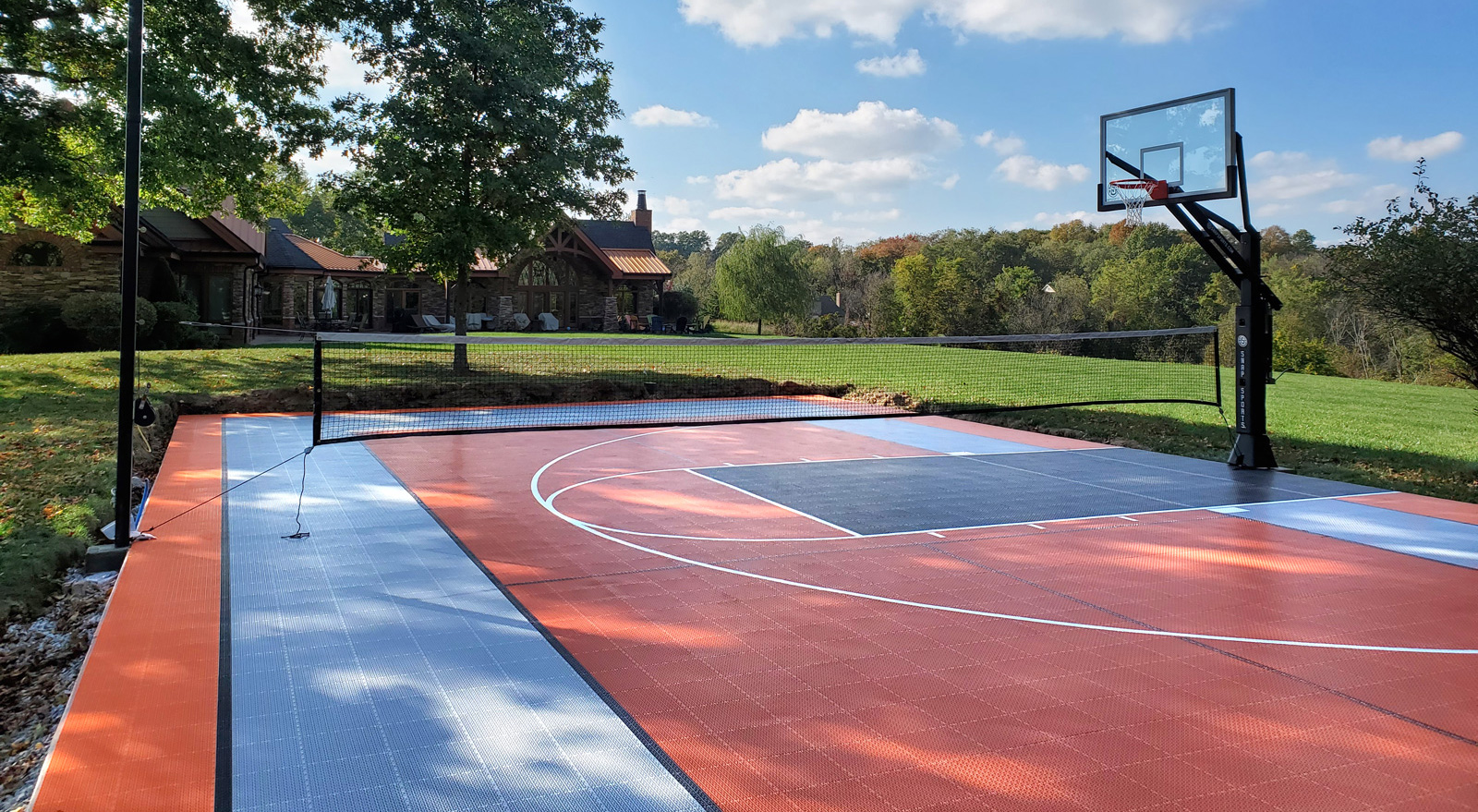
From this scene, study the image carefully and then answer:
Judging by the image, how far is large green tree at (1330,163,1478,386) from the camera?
10.9 metres

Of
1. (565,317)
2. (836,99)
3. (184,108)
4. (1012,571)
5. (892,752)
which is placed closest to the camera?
(892,752)

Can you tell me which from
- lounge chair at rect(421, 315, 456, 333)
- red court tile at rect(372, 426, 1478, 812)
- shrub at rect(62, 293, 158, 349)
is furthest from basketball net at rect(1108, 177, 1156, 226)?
lounge chair at rect(421, 315, 456, 333)

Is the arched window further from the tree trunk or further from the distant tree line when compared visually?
the distant tree line

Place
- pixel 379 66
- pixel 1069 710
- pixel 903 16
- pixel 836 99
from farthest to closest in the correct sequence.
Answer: pixel 836 99, pixel 903 16, pixel 379 66, pixel 1069 710

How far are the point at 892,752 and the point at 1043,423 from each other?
13.3 meters

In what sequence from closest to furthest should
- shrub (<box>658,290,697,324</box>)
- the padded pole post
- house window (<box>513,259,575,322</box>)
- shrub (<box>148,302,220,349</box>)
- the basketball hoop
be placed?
the padded pole post → the basketball hoop → shrub (<box>148,302,220,349</box>) → house window (<box>513,259,575,322</box>) → shrub (<box>658,290,697,324</box>)

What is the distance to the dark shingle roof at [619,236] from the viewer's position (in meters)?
51.8

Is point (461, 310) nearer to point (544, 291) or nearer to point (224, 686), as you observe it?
point (224, 686)

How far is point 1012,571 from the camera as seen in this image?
7352 mm

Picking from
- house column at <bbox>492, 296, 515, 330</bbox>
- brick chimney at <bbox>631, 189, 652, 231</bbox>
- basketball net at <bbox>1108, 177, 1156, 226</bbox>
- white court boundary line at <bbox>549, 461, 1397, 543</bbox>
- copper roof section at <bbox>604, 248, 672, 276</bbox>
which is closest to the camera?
white court boundary line at <bbox>549, 461, 1397, 543</bbox>

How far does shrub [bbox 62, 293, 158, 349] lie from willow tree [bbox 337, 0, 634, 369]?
5551 millimetres

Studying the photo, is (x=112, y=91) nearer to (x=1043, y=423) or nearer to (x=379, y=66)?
(x=379, y=66)

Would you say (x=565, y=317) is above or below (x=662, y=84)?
below

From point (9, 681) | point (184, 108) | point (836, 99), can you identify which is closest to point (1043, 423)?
point (9, 681)
